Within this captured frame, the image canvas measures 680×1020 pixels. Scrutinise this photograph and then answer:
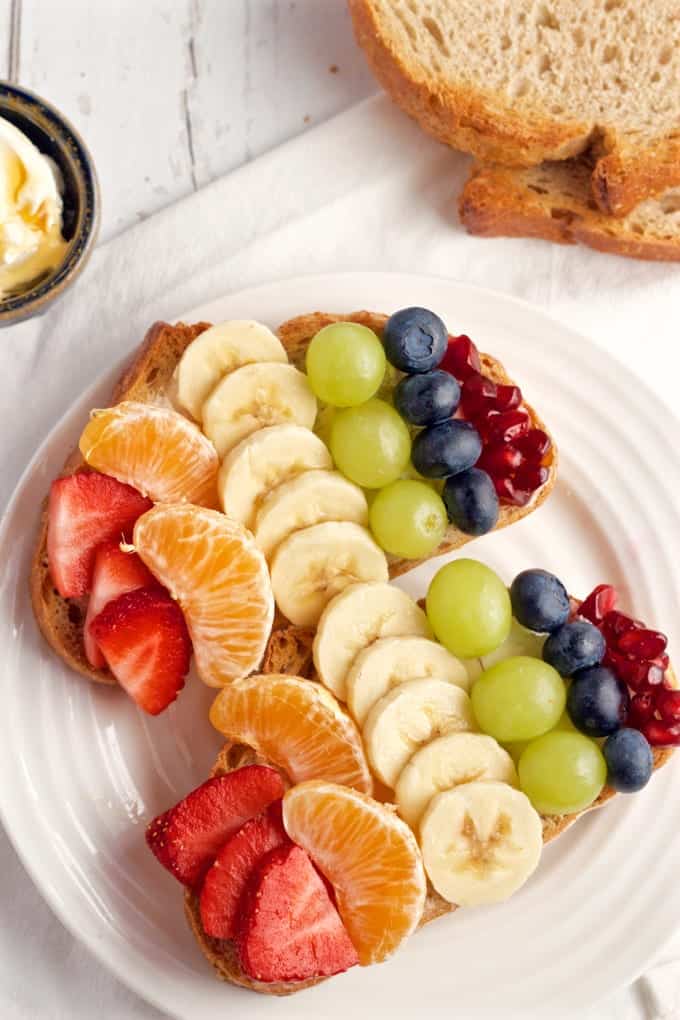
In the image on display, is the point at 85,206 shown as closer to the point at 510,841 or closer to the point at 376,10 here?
the point at 376,10

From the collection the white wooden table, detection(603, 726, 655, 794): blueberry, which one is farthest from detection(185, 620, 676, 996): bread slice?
the white wooden table

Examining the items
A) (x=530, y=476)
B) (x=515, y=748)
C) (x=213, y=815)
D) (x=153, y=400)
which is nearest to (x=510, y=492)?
(x=530, y=476)

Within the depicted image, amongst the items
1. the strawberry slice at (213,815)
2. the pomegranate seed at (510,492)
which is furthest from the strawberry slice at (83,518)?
the pomegranate seed at (510,492)

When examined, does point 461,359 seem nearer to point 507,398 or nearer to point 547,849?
point 507,398

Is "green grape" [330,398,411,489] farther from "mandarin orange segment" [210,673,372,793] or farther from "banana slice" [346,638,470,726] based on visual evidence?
"mandarin orange segment" [210,673,372,793]

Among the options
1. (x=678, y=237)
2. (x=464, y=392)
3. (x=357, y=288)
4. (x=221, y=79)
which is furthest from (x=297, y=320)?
(x=678, y=237)

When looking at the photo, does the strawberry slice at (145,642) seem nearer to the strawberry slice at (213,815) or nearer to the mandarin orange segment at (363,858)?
the strawberry slice at (213,815)
